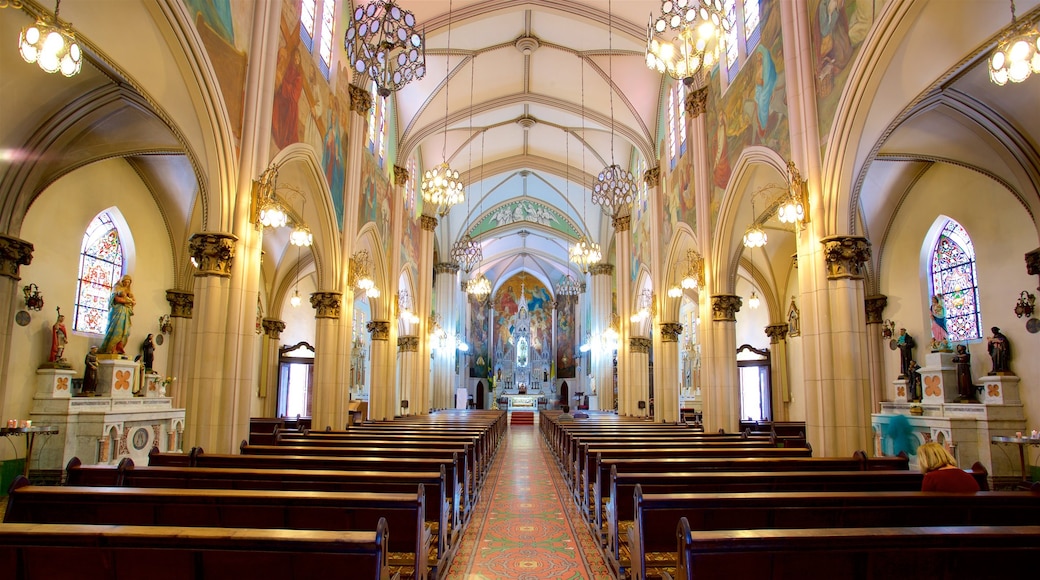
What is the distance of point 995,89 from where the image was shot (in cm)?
1161

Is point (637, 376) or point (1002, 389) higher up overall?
point (637, 376)

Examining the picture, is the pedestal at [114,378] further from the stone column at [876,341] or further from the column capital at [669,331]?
the stone column at [876,341]

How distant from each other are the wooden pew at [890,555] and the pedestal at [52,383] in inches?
556

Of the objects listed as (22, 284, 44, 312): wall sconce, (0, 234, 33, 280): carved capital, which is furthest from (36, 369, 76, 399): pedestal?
(0, 234, 33, 280): carved capital

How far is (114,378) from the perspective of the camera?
13.1 m

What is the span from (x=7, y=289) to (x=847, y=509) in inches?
586

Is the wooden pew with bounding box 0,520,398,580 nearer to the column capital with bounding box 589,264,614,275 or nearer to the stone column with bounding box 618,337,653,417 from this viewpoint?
the stone column with bounding box 618,337,653,417

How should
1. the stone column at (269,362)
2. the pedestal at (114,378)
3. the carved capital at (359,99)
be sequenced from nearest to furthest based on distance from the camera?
the pedestal at (114,378) → the carved capital at (359,99) → the stone column at (269,362)

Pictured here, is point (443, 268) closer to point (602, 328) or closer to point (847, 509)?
point (602, 328)

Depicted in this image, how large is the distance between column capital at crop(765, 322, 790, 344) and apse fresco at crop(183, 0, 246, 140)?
21.0 m

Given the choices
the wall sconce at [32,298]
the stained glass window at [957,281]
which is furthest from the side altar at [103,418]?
the stained glass window at [957,281]

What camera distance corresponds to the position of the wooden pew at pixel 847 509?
4406 mm

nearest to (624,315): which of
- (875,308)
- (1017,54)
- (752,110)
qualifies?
(875,308)

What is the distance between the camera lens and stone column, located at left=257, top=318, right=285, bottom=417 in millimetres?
24281
